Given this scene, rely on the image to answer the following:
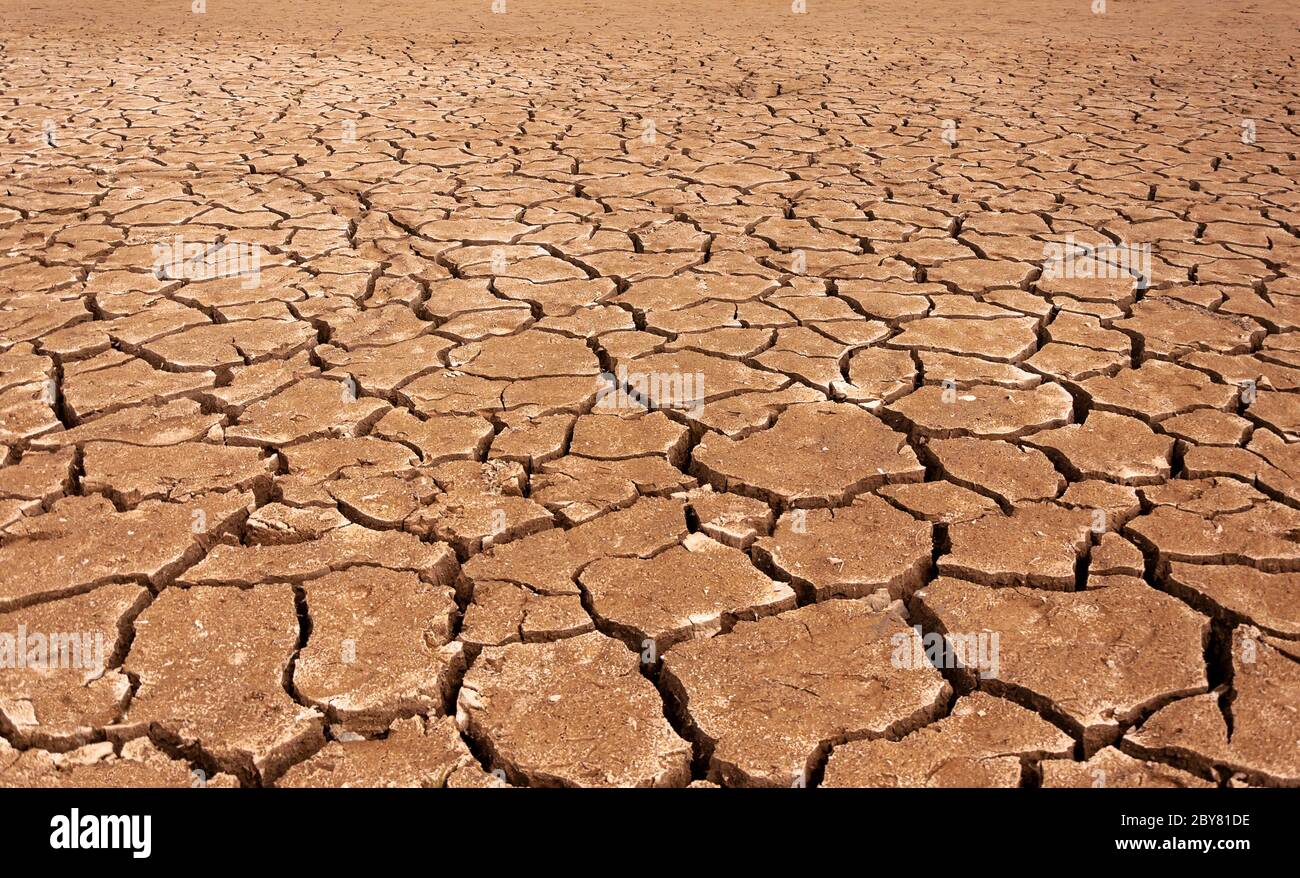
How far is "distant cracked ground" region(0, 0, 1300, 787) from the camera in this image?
181 cm

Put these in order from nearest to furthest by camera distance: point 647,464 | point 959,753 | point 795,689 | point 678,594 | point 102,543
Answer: point 959,753 < point 795,689 < point 678,594 < point 102,543 < point 647,464

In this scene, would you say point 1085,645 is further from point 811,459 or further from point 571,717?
point 571,717

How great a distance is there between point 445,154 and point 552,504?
13.0 feet

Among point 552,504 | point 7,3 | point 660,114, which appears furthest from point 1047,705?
point 7,3

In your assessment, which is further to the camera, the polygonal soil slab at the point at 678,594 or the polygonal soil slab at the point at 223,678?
the polygonal soil slab at the point at 678,594

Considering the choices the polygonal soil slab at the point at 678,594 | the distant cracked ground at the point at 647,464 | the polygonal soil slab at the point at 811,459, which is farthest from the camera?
the polygonal soil slab at the point at 811,459

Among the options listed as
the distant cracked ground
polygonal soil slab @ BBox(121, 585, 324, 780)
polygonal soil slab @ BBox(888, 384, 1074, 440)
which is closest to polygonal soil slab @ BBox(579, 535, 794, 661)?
A: the distant cracked ground

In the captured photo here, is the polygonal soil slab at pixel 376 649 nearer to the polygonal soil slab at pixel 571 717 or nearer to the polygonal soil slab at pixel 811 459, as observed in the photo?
the polygonal soil slab at pixel 571 717

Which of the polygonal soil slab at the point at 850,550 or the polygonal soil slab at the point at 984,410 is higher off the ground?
the polygonal soil slab at the point at 984,410

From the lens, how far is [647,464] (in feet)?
8.73

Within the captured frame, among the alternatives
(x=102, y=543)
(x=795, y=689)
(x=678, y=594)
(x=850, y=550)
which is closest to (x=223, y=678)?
(x=102, y=543)

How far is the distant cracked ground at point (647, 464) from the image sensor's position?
1.81 meters

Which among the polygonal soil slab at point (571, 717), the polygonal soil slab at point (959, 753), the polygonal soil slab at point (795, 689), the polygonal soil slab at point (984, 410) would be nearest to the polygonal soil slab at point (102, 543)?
the polygonal soil slab at point (571, 717)

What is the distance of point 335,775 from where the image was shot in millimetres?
1690
